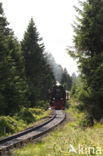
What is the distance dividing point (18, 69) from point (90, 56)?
20.3 m

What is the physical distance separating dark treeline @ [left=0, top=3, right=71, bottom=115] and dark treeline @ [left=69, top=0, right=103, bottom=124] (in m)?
8.55

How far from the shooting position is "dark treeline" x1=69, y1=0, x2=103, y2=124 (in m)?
13.6

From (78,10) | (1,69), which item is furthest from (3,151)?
(1,69)

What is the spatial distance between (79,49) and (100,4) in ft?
10.8

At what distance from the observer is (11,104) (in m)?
21.9

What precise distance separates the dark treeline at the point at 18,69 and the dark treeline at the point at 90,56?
8.55 meters

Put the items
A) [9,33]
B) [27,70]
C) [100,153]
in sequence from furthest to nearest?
1. [27,70]
2. [9,33]
3. [100,153]

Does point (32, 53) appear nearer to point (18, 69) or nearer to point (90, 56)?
point (18, 69)

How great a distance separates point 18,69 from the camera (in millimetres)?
33625

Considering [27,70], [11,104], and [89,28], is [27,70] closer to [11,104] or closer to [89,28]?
[11,104]

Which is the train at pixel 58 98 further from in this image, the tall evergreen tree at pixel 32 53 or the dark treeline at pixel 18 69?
the tall evergreen tree at pixel 32 53

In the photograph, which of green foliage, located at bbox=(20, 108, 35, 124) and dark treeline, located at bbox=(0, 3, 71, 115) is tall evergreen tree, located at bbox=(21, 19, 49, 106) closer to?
dark treeline, located at bbox=(0, 3, 71, 115)

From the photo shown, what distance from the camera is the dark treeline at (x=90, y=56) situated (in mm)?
13641

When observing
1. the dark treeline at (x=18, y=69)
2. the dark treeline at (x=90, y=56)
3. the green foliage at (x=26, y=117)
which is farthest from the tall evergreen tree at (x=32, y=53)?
the dark treeline at (x=90, y=56)
